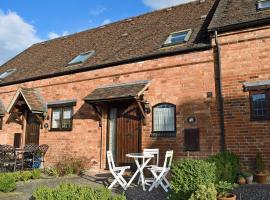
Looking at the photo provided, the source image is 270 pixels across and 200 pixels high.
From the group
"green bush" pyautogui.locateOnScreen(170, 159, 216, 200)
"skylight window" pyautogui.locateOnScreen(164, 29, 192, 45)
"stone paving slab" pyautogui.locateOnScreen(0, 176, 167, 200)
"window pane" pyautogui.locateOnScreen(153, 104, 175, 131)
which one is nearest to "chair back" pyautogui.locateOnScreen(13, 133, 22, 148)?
"stone paving slab" pyautogui.locateOnScreen(0, 176, 167, 200)

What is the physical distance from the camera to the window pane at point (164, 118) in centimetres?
1073

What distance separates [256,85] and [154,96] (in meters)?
3.62

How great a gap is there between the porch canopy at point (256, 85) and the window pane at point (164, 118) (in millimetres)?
2623

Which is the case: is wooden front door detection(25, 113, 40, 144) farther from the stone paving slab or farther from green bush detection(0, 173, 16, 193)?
green bush detection(0, 173, 16, 193)

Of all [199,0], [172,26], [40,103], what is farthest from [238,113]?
[40,103]

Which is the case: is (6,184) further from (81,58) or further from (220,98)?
(81,58)

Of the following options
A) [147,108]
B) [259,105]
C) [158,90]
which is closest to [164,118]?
[147,108]

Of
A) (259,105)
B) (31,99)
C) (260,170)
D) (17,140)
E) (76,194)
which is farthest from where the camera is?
(17,140)

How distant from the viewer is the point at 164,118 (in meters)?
10.9

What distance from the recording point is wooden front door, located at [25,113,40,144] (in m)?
14.8

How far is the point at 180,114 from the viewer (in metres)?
10.5

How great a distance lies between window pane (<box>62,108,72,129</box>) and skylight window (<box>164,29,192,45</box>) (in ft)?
17.9

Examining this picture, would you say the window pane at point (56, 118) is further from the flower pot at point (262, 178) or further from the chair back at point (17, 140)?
the flower pot at point (262, 178)

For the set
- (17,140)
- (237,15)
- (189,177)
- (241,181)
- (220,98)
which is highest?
(237,15)
